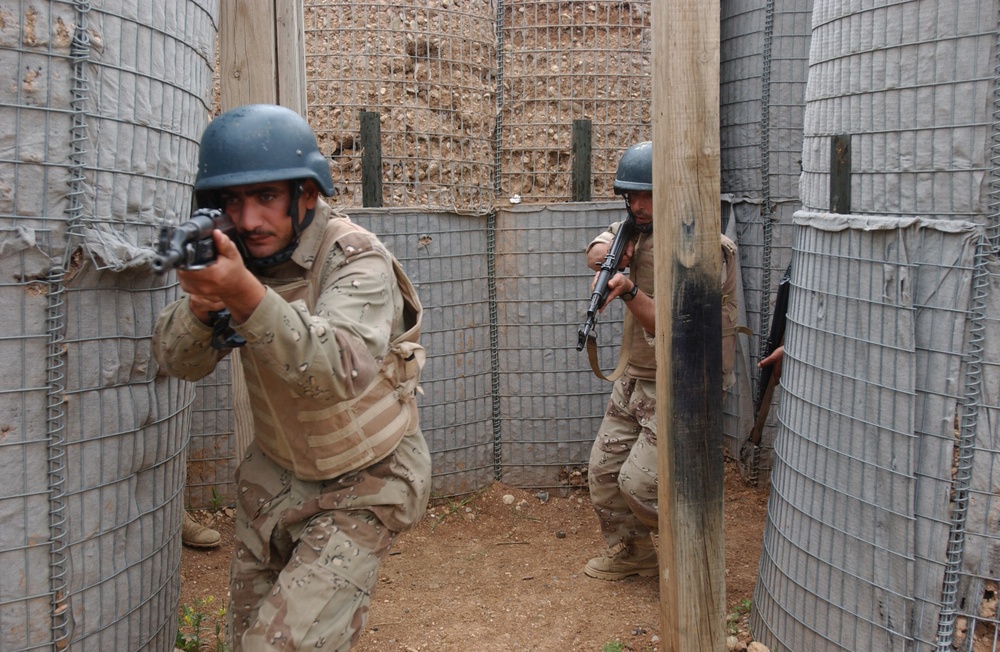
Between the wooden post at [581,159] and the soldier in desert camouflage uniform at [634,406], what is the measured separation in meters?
1.40

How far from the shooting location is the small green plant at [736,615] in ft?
14.0

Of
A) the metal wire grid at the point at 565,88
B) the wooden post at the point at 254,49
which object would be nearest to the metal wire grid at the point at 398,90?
the metal wire grid at the point at 565,88

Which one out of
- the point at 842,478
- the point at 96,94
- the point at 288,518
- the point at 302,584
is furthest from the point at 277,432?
the point at 842,478

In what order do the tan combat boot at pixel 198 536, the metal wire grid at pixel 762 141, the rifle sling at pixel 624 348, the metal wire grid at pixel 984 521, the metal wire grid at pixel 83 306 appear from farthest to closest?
the metal wire grid at pixel 762 141
the tan combat boot at pixel 198 536
the rifle sling at pixel 624 348
the metal wire grid at pixel 984 521
the metal wire grid at pixel 83 306

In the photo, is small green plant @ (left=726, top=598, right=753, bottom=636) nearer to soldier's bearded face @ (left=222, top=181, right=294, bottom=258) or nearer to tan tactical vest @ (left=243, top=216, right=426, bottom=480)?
tan tactical vest @ (left=243, top=216, right=426, bottom=480)

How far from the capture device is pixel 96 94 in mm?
2611

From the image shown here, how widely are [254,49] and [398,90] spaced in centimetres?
242

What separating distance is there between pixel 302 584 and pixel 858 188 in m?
2.40

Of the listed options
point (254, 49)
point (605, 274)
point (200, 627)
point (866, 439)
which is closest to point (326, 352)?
point (254, 49)

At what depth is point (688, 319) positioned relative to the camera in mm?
2842

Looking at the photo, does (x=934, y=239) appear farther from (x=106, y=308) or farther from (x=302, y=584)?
(x=106, y=308)

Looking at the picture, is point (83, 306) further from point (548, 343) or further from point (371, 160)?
point (548, 343)

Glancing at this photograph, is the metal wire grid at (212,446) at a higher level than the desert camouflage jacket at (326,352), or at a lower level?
lower

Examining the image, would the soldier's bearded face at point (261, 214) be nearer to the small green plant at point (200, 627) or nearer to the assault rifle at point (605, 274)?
the small green plant at point (200, 627)
